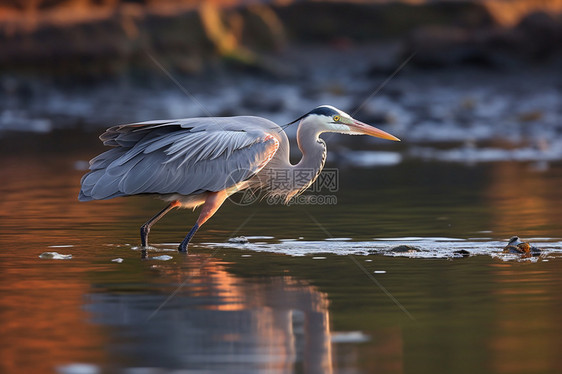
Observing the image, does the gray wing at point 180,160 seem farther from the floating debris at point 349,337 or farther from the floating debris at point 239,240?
the floating debris at point 349,337

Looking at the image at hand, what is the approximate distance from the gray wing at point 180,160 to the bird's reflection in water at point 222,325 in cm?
189

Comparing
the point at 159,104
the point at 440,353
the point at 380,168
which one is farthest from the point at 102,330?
the point at 159,104

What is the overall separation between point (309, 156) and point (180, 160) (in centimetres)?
120

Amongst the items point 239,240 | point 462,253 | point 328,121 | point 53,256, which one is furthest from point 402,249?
point 53,256

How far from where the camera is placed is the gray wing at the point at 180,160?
30.4ft

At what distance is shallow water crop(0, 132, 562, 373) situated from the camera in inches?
212

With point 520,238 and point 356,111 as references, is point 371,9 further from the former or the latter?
point 520,238

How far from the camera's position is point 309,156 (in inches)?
387

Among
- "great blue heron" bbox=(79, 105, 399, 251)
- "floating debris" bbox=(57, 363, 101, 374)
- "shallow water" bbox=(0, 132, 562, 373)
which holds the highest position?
"great blue heron" bbox=(79, 105, 399, 251)

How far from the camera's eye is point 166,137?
9.46m

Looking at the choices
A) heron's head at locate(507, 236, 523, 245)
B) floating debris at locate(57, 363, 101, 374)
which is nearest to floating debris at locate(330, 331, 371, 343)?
floating debris at locate(57, 363, 101, 374)

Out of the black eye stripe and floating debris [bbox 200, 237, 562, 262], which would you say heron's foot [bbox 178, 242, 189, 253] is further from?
the black eye stripe

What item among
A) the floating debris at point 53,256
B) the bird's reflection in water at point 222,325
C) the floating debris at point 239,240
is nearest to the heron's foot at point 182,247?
the floating debris at point 239,240

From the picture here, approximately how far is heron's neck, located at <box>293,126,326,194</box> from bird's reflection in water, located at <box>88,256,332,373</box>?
2483 mm
